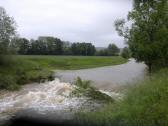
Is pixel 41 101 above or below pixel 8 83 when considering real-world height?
below

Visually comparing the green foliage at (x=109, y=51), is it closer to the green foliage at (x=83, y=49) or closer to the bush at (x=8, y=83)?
the green foliage at (x=83, y=49)

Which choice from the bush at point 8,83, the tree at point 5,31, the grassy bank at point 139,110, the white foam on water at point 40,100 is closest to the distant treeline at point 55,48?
the tree at point 5,31

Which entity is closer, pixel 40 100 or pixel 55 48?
pixel 40 100

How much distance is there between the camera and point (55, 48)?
8981 centimetres

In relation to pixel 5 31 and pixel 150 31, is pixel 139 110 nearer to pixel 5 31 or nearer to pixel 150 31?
pixel 150 31

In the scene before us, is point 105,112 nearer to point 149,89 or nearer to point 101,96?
point 149,89

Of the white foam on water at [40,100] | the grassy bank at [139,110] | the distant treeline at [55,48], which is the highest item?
the distant treeline at [55,48]

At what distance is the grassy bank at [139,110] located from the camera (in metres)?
12.7

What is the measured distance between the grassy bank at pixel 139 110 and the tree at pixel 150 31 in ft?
34.5

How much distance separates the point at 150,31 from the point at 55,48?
209 feet

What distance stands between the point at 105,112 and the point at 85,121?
0.93 metres

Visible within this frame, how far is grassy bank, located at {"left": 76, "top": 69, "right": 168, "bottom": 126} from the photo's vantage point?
41.6 ft

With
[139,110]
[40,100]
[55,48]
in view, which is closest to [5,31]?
[40,100]

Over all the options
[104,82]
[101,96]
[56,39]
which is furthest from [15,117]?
[56,39]
